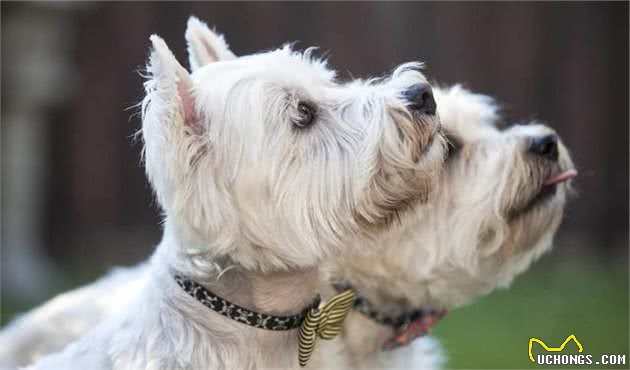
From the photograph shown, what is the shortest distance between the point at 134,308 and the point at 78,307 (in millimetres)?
1072

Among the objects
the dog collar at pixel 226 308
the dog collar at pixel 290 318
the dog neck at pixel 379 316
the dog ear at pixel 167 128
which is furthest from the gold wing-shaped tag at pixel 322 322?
the dog ear at pixel 167 128

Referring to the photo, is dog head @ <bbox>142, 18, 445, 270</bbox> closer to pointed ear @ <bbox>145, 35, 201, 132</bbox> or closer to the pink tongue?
pointed ear @ <bbox>145, 35, 201, 132</bbox>

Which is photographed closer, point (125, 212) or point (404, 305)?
point (404, 305)

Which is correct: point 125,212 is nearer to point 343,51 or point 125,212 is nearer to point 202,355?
point 343,51

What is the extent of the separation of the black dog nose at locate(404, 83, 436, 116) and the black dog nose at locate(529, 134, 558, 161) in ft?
3.40

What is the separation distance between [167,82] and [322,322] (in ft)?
2.97

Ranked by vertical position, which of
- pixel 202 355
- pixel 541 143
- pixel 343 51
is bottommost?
pixel 202 355

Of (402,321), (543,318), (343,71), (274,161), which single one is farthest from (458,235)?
(343,71)

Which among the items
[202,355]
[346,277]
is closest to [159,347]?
[202,355]

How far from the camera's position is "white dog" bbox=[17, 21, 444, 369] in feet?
9.95

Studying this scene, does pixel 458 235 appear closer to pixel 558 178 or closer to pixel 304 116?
pixel 558 178

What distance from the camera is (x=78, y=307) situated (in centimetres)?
424

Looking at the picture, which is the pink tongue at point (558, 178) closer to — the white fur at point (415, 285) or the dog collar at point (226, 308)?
the white fur at point (415, 285)

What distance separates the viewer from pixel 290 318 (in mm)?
3213
